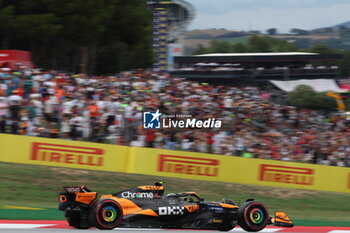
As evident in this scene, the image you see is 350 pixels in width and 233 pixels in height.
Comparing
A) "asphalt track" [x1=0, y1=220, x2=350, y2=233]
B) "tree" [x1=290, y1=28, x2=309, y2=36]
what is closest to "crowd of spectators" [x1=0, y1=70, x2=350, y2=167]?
"asphalt track" [x1=0, y1=220, x2=350, y2=233]

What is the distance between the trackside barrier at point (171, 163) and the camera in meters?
14.4

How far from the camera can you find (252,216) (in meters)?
8.89

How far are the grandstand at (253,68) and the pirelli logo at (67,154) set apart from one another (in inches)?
1541

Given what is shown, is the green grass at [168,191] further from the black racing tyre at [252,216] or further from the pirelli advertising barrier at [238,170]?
the black racing tyre at [252,216]

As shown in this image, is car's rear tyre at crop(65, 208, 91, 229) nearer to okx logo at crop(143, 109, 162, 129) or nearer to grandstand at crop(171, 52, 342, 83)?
okx logo at crop(143, 109, 162, 129)

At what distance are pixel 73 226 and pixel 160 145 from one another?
22.1 ft

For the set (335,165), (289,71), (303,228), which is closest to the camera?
(303,228)

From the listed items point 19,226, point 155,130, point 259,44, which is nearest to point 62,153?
point 155,130

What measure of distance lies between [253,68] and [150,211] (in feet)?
195

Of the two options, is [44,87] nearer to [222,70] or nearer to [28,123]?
[28,123]

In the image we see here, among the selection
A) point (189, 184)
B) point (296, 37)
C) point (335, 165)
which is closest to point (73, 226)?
point (189, 184)

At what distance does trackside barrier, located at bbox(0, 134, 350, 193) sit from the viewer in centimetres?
1441

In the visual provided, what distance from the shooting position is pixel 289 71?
6400cm

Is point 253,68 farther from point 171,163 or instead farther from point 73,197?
point 73,197
